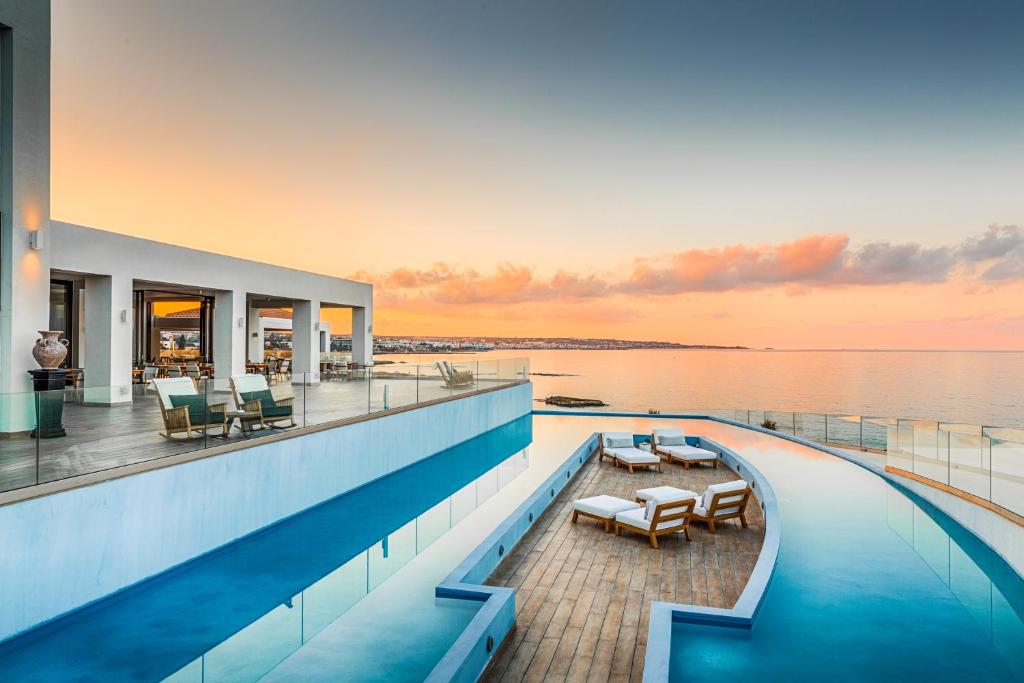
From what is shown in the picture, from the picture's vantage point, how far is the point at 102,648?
5289 millimetres

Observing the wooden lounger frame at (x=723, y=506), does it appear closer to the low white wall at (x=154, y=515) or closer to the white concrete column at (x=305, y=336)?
the low white wall at (x=154, y=515)

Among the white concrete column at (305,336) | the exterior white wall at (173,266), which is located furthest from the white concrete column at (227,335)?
the white concrete column at (305,336)

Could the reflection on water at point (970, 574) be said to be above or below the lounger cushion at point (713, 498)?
below

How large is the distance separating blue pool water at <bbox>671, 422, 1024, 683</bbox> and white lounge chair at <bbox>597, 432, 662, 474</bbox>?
2890mm

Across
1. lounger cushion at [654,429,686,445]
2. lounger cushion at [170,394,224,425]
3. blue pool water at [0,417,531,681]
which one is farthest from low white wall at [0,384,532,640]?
lounger cushion at [654,429,686,445]

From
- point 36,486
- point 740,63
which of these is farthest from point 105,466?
point 740,63

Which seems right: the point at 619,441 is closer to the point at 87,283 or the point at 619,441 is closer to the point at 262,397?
the point at 262,397

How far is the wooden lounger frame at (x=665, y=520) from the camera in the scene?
7.70m

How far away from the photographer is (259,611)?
6.30 metres

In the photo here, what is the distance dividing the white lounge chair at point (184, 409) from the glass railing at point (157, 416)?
12mm

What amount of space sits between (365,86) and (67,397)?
14.4 meters

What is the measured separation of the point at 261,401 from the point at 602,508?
17.2 feet

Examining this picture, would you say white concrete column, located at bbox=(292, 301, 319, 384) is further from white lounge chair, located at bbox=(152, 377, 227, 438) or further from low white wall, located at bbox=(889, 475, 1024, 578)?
low white wall, located at bbox=(889, 475, 1024, 578)

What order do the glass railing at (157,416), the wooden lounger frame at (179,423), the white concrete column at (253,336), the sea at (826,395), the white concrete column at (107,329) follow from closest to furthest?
1. the glass railing at (157,416)
2. the wooden lounger frame at (179,423)
3. the white concrete column at (107,329)
4. the white concrete column at (253,336)
5. the sea at (826,395)
